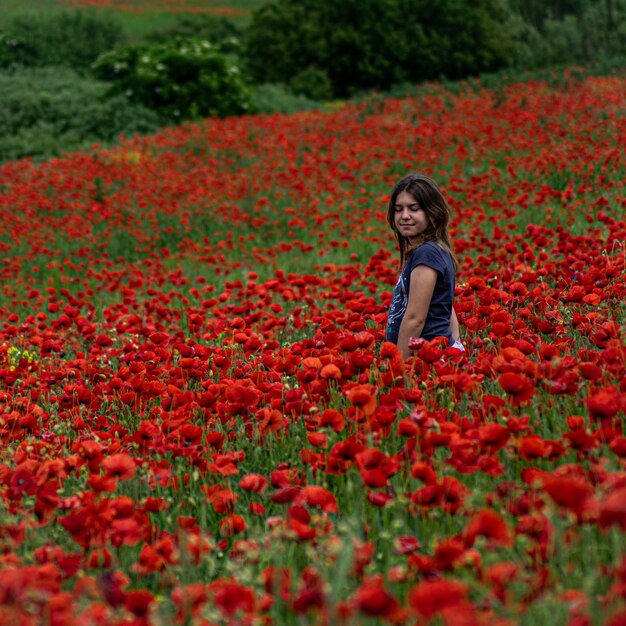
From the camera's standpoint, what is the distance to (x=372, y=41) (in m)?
27.9

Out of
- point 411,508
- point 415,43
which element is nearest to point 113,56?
point 415,43

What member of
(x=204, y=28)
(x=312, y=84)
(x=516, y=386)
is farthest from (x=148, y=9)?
(x=516, y=386)

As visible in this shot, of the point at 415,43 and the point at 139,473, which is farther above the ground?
the point at 415,43

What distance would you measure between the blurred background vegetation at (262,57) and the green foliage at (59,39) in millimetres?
72

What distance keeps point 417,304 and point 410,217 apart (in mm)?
519

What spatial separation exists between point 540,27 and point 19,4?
27.1 m

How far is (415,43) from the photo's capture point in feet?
90.7

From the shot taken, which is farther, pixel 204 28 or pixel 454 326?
pixel 204 28

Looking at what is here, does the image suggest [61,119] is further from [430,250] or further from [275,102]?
[430,250]

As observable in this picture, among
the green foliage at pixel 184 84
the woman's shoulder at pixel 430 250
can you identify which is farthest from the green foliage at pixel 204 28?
the woman's shoulder at pixel 430 250

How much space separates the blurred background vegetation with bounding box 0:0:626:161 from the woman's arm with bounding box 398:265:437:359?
1467cm

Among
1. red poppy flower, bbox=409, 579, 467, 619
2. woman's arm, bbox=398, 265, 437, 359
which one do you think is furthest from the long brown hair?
red poppy flower, bbox=409, 579, 467, 619

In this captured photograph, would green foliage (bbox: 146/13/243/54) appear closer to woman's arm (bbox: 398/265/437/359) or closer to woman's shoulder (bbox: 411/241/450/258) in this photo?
woman's shoulder (bbox: 411/241/450/258)

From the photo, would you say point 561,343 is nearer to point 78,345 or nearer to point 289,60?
point 78,345
